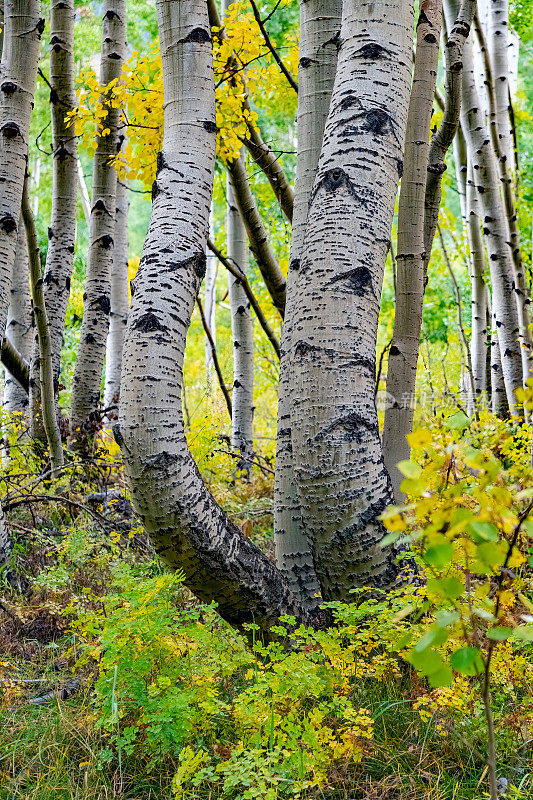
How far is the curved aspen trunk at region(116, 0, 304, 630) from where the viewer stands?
1.91 m

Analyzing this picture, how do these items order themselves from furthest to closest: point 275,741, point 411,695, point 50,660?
point 50,660 → point 411,695 → point 275,741

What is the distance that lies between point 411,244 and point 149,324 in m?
1.42

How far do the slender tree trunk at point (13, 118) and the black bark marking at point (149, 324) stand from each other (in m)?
1.26

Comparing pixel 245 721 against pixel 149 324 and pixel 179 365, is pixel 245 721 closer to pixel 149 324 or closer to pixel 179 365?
pixel 179 365

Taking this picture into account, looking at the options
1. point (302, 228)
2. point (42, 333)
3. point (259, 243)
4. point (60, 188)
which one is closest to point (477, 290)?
point (259, 243)

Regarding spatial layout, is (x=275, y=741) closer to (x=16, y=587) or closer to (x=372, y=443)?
(x=372, y=443)

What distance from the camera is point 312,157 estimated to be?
2680mm

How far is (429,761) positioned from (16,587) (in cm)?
209

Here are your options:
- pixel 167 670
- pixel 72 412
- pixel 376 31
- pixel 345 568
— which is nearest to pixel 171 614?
pixel 167 670

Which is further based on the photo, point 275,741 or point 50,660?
point 50,660

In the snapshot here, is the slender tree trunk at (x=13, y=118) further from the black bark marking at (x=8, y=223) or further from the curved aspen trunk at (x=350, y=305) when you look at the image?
the curved aspen trunk at (x=350, y=305)

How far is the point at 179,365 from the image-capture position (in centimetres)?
204

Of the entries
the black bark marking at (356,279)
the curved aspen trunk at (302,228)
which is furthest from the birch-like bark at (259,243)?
the black bark marking at (356,279)

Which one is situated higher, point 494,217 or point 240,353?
point 494,217
